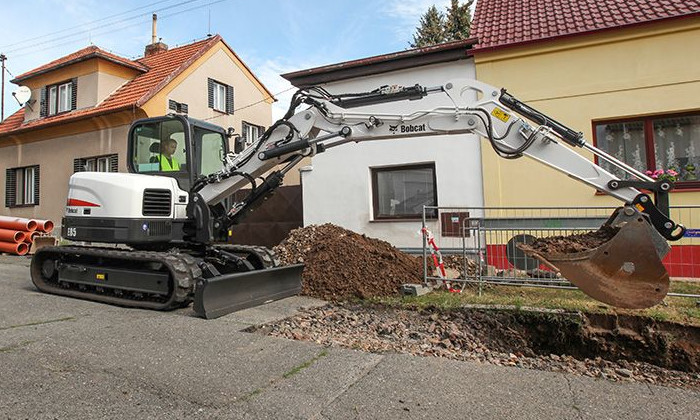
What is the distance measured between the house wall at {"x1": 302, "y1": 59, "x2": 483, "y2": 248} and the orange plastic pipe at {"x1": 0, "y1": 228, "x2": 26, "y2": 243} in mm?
8114

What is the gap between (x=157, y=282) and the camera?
566 cm

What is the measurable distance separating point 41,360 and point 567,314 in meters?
5.67

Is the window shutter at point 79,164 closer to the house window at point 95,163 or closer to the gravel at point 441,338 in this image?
the house window at point 95,163

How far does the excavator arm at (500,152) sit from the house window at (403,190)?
172 inches

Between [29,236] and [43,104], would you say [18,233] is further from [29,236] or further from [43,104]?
[43,104]

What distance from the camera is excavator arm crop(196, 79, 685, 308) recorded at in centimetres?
408

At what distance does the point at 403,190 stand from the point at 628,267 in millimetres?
6454

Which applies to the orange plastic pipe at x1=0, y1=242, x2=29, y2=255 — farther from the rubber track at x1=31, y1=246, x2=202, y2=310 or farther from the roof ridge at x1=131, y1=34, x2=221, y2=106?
the rubber track at x1=31, y1=246, x2=202, y2=310

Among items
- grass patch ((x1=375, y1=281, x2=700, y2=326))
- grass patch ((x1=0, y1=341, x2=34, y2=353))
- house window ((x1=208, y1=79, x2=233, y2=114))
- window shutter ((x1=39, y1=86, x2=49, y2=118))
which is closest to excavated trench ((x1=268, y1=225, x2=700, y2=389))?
grass patch ((x1=375, y1=281, x2=700, y2=326))

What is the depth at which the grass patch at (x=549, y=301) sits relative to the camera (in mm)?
5570

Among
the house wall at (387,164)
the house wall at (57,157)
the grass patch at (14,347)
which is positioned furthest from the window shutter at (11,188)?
the grass patch at (14,347)

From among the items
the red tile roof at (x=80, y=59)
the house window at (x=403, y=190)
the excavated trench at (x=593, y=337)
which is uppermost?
the red tile roof at (x=80, y=59)

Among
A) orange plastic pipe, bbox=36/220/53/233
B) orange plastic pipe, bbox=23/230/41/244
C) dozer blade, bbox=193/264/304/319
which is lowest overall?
dozer blade, bbox=193/264/304/319

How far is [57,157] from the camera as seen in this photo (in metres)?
15.4
